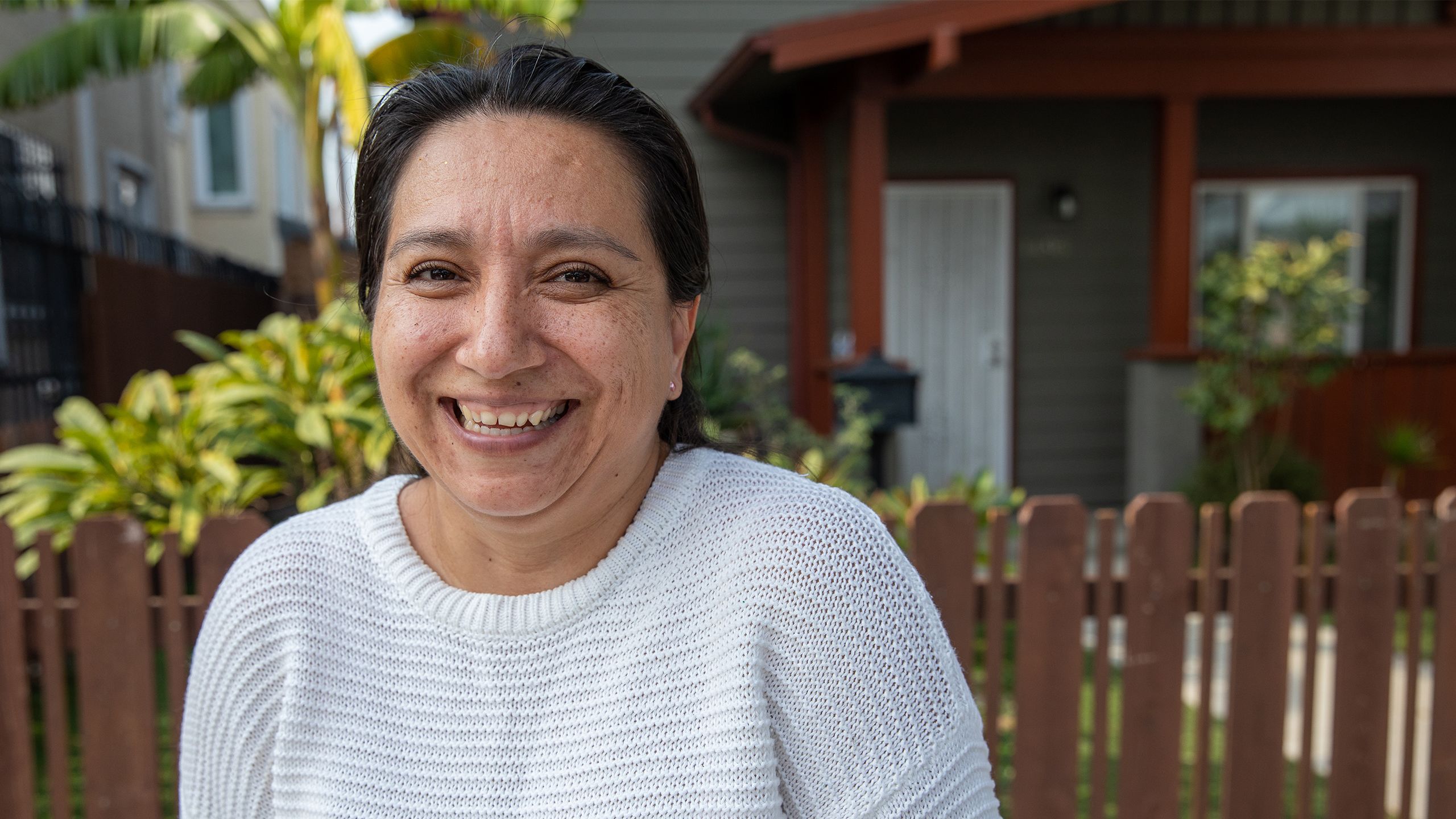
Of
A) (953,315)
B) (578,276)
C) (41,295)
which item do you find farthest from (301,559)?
(953,315)

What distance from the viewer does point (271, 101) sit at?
63.2ft

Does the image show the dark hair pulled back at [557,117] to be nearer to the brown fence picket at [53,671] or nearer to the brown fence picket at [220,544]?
the brown fence picket at [220,544]

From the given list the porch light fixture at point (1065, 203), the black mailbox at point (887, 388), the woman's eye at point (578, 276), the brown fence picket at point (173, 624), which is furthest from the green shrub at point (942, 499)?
the porch light fixture at point (1065, 203)

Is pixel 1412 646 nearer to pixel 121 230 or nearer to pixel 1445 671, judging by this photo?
pixel 1445 671

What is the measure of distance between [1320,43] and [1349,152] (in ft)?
5.09

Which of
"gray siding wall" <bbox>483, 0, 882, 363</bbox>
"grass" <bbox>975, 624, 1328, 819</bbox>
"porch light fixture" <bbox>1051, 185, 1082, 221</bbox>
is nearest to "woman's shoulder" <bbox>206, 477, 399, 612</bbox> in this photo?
"grass" <bbox>975, 624, 1328, 819</bbox>

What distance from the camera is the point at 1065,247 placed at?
8539 mm

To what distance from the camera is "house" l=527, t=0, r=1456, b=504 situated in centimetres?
749

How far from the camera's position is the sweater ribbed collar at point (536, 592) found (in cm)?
149

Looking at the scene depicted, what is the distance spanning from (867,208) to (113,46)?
197 inches

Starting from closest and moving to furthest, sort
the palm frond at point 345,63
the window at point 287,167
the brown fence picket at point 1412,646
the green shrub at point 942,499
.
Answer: the brown fence picket at point 1412,646 < the green shrub at point 942,499 < the palm frond at point 345,63 < the window at point 287,167

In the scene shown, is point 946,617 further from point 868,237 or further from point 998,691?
point 868,237

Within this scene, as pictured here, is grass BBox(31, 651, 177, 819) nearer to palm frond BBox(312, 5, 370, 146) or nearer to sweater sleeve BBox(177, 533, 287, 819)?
sweater sleeve BBox(177, 533, 287, 819)

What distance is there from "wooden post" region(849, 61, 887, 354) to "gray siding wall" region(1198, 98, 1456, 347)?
3.25m
